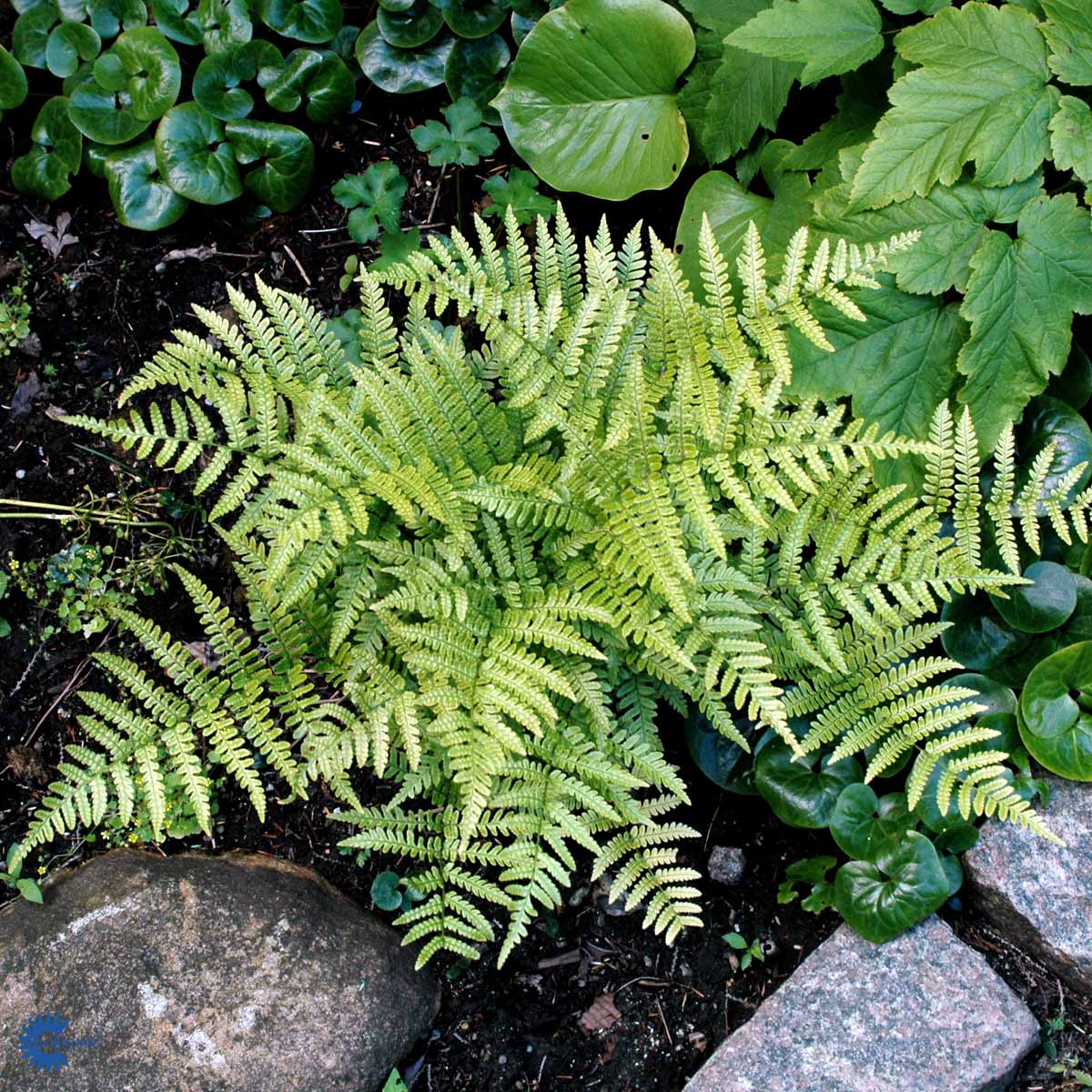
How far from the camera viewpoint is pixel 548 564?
287cm

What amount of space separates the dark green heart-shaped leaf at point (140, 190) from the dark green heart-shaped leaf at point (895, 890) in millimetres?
3247

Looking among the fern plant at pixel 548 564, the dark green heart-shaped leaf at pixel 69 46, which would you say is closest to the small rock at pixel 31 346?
the dark green heart-shaped leaf at pixel 69 46

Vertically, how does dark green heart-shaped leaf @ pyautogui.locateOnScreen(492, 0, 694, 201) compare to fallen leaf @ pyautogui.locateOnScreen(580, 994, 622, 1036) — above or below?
above

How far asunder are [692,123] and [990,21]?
1.05m

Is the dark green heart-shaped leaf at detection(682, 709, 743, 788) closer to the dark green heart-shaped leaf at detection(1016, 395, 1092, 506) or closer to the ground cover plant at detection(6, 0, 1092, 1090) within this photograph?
the ground cover plant at detection(6, 0, 1092, 1090)

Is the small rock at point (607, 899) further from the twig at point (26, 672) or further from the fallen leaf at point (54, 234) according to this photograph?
the fallen leaf at point (54, 234)

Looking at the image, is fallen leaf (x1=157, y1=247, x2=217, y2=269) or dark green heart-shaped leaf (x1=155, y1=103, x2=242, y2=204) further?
fallen leaf (x1=157, y1=247, x2=217, y2=269)

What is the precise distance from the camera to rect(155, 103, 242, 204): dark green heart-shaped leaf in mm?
3760

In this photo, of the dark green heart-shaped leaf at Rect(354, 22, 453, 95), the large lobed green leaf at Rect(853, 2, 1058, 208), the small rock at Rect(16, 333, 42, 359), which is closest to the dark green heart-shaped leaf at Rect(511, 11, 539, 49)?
the dark green heart-shaped leaf at Rect(354, 22, 453, 95)

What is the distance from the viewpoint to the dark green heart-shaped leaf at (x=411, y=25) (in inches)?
151

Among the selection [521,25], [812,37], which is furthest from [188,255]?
[812,37]

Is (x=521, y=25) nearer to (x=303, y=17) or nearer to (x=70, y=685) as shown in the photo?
(x=303, y=17)

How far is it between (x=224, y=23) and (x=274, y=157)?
20.0 inches

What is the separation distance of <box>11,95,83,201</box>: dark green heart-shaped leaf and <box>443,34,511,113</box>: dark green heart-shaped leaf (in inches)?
55.8
